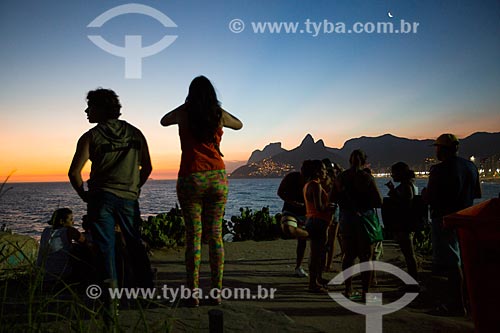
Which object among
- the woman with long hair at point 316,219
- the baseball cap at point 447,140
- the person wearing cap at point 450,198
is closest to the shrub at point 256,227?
the woman with long hair at point 316,219

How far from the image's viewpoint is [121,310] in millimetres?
3186

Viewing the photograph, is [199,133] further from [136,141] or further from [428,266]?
[428,266]

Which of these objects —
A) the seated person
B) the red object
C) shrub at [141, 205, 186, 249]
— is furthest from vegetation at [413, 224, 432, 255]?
the seated person

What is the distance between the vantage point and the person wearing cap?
4180mm

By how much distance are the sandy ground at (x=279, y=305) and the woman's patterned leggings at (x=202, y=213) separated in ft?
1.18

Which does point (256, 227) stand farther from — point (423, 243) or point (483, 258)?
point (483, 258)

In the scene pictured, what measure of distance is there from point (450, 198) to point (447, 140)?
636 millimetres

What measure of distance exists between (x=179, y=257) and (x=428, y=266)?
4.66 meters

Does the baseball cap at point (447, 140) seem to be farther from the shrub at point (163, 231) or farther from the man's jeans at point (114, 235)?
the shrub at point (163, 231)

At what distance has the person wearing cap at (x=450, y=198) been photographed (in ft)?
13.7

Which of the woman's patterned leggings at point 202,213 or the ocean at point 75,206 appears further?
the ocean at point 75,206

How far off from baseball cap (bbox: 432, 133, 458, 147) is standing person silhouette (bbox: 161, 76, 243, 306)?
2.46 meters

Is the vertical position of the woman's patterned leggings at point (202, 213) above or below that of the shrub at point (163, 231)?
above

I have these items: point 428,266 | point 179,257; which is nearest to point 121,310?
point 179,257
